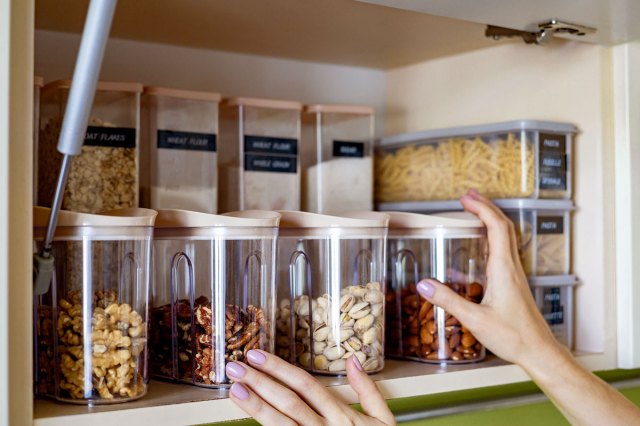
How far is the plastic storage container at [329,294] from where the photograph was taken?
3.05 feet

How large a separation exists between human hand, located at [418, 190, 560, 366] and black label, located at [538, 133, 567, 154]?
0.68 ft

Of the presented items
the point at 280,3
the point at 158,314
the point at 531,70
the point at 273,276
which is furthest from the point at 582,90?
the point at 158,314

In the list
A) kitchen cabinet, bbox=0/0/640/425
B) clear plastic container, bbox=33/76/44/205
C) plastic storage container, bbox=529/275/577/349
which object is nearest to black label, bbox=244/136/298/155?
kitchen cabinet, bbox=0/0/640/425

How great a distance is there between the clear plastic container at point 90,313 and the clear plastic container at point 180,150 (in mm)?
254

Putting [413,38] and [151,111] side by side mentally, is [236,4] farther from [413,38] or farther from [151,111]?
[413,38]

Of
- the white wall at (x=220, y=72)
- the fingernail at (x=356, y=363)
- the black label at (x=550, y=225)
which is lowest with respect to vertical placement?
the fingernail at (x=356, y=363)

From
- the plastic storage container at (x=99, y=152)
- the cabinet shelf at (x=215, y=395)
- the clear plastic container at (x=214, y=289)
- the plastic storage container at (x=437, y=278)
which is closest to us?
the cabinet shelf at (x=215, y=395)

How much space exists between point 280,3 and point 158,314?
43 centimetres

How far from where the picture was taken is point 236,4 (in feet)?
3.45

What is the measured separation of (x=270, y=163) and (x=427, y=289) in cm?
31

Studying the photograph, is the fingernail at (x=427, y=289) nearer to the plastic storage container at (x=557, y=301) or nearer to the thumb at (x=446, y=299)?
the thumb at (x=446, y=299)

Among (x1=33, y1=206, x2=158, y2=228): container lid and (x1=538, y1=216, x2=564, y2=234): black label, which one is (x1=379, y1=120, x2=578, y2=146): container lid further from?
(x1=33, y1=206, x2=158, y2=228): container lid

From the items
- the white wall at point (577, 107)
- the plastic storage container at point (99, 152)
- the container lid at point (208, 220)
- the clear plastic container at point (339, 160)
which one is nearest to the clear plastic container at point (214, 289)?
the container lid at point (208, 220)

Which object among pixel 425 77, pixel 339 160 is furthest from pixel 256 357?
pixel 425 77
